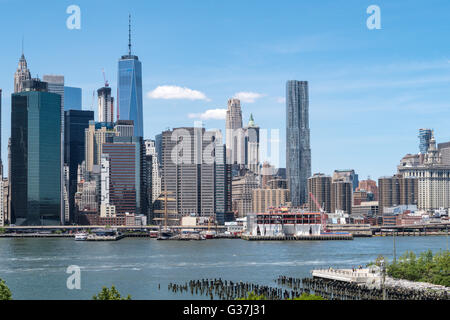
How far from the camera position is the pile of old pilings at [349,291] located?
49.2 m

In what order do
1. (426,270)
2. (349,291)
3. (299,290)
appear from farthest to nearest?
1. (426,270)
2. (299,290)
3. (349,291)

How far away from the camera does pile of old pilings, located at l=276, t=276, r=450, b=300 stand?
49.2m

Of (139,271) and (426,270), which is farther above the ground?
(426,270)

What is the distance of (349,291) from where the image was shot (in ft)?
180

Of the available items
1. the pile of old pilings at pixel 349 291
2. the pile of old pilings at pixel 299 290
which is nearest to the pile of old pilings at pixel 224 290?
the pile of old pilings at pixel 299 290

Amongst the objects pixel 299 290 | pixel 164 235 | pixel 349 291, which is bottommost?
pixel 164 235

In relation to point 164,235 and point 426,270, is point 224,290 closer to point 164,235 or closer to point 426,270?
point 426,270

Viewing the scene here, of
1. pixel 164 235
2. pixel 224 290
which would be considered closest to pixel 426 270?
pixel 224 290

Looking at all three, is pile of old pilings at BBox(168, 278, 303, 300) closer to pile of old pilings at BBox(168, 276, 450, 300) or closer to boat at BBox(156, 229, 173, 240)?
pile of old pilings at BBox(168, 276, 450, 300)

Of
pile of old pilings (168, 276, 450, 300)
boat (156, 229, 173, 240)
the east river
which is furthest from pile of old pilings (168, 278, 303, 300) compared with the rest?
boat (156, 229, 173, 240)

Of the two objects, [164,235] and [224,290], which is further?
[164,235]
